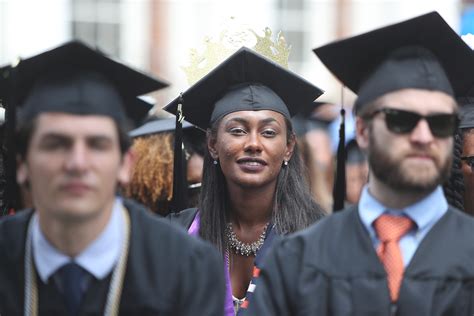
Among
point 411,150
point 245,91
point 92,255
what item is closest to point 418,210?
point 411,150

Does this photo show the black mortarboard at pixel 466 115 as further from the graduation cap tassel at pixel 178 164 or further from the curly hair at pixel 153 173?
the curly hair at pixel 153 173

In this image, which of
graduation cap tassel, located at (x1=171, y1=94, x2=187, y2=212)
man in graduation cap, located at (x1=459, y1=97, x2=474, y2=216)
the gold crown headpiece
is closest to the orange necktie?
man in graduation cap, located at (x1=459, y1=97, x2=474, y2=216)

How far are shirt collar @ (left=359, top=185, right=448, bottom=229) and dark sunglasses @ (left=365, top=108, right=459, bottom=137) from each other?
201mm

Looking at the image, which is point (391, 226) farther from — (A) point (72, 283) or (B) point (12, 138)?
(B) point (12, 138)

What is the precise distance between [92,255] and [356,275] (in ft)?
2.88

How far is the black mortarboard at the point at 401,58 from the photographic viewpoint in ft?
11.9

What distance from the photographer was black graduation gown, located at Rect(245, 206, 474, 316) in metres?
3.40

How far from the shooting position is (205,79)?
5.16m

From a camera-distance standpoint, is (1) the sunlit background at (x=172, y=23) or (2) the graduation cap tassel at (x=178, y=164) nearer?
(2) the graduation cap tassel at (x=178, y=164)

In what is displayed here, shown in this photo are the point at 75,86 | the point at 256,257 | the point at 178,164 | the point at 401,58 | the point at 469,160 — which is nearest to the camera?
the point at 75,86

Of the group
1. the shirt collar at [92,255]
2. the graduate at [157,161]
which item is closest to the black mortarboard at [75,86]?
the shirt collar at [92,255]

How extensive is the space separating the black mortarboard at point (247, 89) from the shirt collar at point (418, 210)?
1.57 meters

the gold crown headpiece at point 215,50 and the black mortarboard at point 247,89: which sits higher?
the gold crown headpiece at point 215,50

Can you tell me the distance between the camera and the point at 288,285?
11.5 feet
